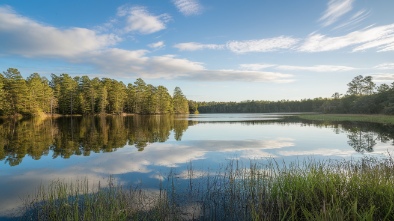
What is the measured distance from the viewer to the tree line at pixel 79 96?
59.8 metres

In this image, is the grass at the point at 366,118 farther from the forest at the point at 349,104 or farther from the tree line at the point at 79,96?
the tree line at the point at 79,96

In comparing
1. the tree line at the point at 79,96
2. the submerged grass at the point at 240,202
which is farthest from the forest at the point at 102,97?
the submerged grass at the point at 240,202

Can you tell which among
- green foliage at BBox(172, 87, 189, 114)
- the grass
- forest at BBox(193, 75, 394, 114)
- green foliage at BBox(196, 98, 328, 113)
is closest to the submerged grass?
the grass

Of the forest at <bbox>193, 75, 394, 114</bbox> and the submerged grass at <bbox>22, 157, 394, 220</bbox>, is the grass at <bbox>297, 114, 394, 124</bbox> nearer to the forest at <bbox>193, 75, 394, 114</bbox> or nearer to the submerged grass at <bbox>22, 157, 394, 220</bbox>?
the forest at <bbox>193, 75, 394, 114</bbox>

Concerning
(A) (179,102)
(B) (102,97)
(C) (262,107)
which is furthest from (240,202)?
(C) (262,107)

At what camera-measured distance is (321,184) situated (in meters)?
7.00

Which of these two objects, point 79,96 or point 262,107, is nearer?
point 79,96

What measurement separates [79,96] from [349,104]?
3355 inches

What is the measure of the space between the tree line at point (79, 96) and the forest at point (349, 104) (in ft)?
126

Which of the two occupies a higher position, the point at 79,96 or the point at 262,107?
the point at 79,96

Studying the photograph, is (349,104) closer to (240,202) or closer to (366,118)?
(366,118)

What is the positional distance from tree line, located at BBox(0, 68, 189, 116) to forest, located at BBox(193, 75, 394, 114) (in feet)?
126

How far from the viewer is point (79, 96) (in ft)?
260

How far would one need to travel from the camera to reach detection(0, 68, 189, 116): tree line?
5984 cm
